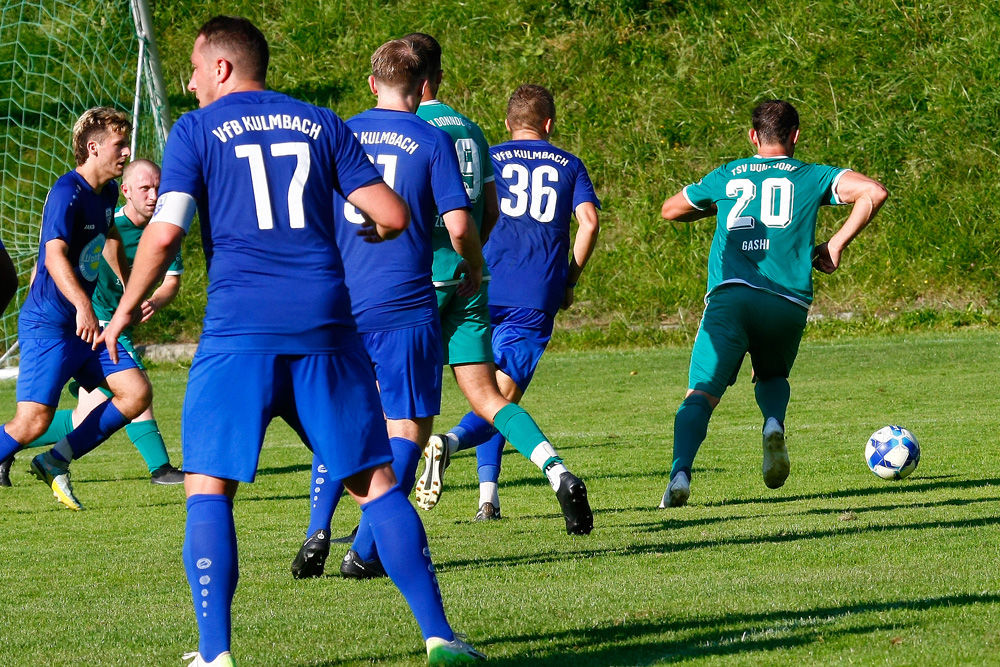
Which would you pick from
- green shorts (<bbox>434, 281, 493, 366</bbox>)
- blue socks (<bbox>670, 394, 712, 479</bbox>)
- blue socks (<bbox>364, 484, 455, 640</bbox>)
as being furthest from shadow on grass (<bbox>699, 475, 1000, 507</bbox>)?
blue socks (<bbox>364, 484, 455, 640</bbox>)

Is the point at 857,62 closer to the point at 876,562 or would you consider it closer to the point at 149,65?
the point at 149,65

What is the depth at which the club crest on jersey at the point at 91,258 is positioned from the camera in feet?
24.9

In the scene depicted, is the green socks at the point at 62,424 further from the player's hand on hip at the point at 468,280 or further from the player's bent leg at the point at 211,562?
the player's bent leg at the point at 211,562

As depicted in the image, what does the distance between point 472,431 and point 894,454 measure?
8.17 feet

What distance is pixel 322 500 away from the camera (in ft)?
17.7

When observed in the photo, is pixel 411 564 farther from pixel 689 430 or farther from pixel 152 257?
pixel 689 430

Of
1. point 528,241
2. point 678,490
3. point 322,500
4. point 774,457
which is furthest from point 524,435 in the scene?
point 528,241

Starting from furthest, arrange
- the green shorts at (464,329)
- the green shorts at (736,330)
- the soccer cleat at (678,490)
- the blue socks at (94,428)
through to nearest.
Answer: the blue socks at (94,428), the green shorts at (736,330), the soccer cleat at (678,490), the green shorts at (464,329)

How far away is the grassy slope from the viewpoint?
19062mm

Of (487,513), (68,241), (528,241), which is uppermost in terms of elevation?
(528,241)

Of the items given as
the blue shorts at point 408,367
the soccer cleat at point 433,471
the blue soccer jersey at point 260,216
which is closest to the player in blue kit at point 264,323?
the blue soccer jersey at point 260,216

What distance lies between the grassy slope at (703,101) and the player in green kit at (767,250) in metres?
11.7

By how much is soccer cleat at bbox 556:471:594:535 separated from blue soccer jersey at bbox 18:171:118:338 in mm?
3191

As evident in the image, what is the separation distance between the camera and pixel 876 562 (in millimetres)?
5145
